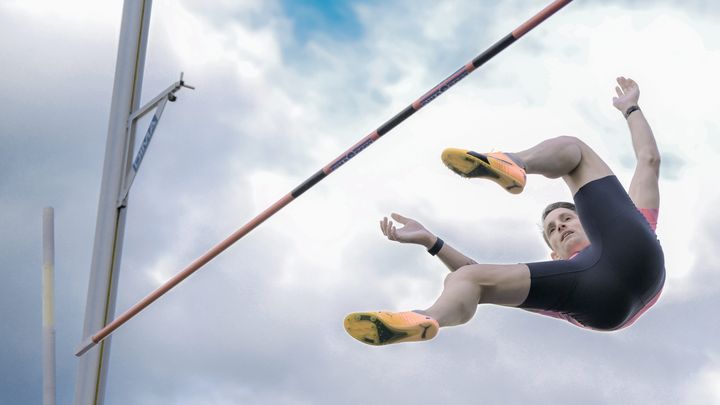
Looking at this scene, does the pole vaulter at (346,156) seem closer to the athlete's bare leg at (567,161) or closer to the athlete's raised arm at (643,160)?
the athlete's bare leg at (567,161)

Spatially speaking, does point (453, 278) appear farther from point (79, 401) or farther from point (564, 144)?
point (79, 401)

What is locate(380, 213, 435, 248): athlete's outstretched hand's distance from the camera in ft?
17.8

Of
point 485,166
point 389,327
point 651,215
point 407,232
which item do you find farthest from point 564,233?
point 389,327

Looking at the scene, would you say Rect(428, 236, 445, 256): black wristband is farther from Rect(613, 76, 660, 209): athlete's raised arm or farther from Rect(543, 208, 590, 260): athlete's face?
Rect(613, 76, 660, 209): athlete's raised arm

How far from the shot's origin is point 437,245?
5508 millimetres

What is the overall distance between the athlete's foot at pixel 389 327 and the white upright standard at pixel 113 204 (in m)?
2.64

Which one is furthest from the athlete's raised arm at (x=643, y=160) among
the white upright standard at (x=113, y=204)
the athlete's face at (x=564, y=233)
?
the white upright standard at (x=113, y=204)

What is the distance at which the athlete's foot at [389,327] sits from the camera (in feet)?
14.5

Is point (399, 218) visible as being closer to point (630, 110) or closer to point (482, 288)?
point (482, 288)

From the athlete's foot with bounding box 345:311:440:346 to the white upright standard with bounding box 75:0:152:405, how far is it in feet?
8.65

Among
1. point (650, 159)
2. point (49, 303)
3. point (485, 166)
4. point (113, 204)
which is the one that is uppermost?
point (113, 204)

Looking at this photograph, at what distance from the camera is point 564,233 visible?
221 inches

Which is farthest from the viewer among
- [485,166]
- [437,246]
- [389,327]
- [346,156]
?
[437,246]

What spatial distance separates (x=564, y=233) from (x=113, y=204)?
291 centimetres
